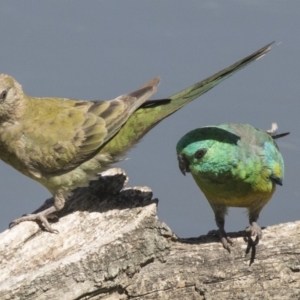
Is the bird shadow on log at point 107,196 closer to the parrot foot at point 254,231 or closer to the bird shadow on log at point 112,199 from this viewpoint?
the bird shadow on log at point 112,199

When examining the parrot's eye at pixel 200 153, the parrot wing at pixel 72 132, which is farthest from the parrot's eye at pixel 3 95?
the parrot's eye at pixel 200 153

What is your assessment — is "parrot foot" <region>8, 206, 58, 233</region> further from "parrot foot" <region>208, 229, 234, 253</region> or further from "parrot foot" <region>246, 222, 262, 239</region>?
"parrot foot" <region>246, 222, 262, 239</region>

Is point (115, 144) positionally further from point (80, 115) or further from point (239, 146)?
point (239, 146)

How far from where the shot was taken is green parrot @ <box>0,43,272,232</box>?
5215 millimetres

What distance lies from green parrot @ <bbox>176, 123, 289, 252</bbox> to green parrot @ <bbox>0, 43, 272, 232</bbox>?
1.90 ft

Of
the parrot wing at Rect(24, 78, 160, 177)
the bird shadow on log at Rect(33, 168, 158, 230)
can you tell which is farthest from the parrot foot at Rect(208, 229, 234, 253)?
the parrot wing at Rect(24, 78, 160, 177)

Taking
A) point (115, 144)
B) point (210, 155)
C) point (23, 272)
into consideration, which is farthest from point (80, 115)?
point (23, 272)

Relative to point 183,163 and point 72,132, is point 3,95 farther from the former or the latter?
point 183,163

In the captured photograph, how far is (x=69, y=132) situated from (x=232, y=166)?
147 centimetres

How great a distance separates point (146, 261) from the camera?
4.21 m

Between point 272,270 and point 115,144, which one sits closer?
point 272,270

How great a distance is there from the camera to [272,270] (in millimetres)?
4309

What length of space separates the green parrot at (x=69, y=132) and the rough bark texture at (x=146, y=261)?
0.79 m

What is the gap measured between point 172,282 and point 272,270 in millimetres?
710
